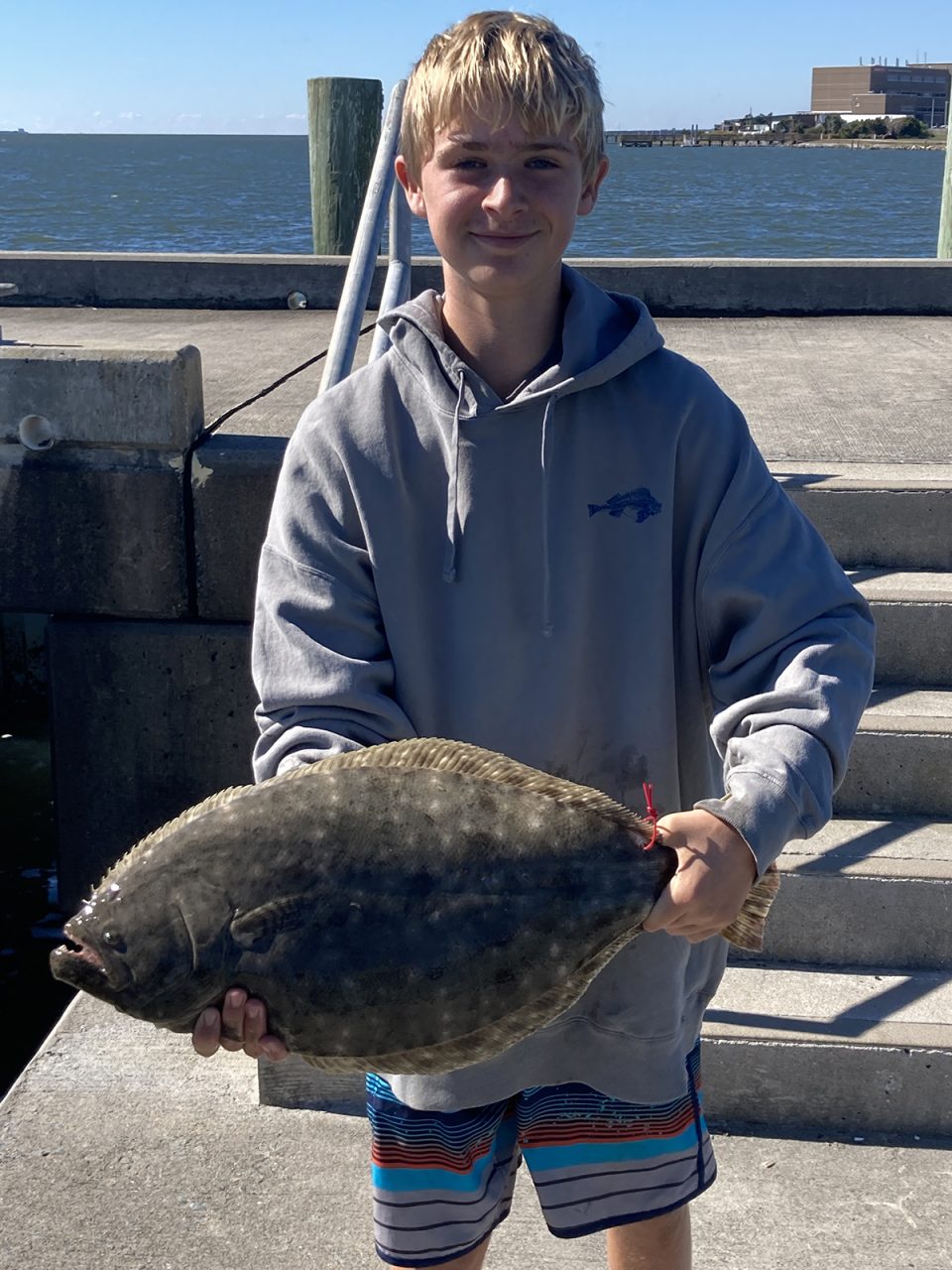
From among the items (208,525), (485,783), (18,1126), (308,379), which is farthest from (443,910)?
(308,379)

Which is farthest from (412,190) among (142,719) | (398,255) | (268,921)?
(142,719)

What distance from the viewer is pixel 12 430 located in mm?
5086

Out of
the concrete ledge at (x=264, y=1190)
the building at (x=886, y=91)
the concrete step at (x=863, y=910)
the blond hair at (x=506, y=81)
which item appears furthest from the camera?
the building at (x=886, y=91)

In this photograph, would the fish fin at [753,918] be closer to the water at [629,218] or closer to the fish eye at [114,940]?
the fish eye at [114,940]

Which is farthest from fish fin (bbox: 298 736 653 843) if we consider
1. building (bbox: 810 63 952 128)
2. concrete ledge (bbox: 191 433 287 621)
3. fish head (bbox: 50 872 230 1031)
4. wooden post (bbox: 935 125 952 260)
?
building (bbox: 810 63 952 128)

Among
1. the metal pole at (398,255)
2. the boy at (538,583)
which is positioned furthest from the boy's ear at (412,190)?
the metal pole at (398,255)

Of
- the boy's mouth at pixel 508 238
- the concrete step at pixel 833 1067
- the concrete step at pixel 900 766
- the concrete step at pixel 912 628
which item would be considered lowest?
the concrete step at pixel 833 1067

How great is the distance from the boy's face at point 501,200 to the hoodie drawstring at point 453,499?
18 centimetres

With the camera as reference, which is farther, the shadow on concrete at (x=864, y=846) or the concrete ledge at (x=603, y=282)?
the concrete ledge at (x=603, y=282)

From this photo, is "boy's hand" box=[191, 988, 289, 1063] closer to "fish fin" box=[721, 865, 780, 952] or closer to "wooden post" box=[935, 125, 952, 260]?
"fish fin" box=[721, 865, 780, 952]

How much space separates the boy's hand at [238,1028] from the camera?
1.88 meters

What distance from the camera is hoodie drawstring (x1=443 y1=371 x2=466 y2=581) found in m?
2.19

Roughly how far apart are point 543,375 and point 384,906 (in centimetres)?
87

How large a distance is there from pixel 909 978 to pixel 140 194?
81976 millimetres
